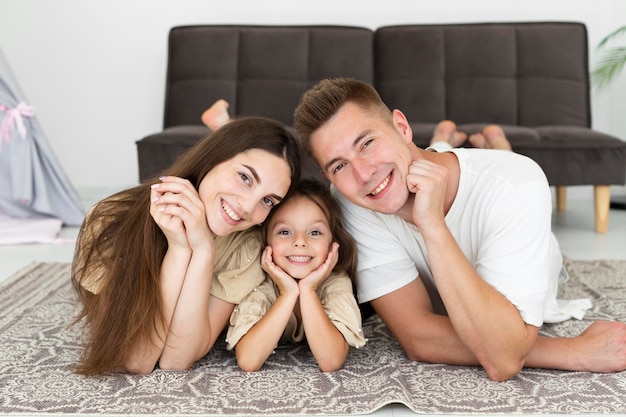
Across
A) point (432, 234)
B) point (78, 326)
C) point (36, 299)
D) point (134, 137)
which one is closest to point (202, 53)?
point (134, 137)

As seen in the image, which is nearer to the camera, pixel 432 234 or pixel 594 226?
pixel 432 234

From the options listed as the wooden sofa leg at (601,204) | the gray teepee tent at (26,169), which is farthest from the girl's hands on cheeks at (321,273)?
the gray teepee tent at (26,169)

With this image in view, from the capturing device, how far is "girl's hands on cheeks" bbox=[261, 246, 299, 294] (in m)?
1.98

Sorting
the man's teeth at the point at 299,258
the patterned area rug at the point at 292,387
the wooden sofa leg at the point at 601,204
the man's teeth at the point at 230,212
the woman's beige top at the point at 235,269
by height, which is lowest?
the wooden sofa leg at the point at 601,204

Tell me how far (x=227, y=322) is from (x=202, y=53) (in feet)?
8.95

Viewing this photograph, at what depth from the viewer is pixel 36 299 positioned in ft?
9.20

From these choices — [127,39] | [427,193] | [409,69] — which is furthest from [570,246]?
[127,39]

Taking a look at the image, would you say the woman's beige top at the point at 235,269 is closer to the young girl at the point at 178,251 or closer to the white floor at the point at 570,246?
the young girl at the point at 178,251

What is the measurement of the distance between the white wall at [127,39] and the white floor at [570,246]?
0.92 metres

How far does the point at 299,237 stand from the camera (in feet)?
6.76

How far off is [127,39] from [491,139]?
242cm

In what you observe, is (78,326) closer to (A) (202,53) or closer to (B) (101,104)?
(A) (202,53)

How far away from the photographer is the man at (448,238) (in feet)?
5.98

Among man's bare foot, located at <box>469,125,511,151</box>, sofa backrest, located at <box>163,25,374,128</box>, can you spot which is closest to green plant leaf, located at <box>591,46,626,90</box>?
man's bare foot, located at <box>469,125,511,151</box>
